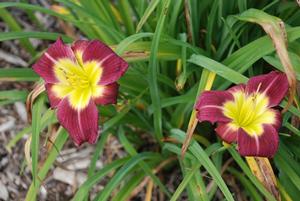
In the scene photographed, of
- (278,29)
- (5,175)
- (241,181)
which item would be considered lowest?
(241,181)

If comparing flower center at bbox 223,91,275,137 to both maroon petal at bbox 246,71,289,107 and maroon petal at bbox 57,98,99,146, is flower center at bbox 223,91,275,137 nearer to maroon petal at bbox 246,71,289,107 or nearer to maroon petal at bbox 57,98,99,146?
maroon petal at bbox 246,71,289,107

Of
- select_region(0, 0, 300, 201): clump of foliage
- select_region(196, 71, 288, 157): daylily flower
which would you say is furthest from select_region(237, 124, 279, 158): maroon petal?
select_region(0, 0, 300, 201): clump of foliage

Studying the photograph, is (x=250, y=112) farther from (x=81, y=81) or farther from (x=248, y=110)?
(x=81, y=81)

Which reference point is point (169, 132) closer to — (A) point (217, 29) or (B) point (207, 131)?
(B) point (207, 131)

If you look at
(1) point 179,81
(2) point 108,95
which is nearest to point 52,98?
(2) point 108,95

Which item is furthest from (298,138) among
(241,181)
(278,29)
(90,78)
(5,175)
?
(5,175)
